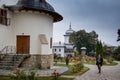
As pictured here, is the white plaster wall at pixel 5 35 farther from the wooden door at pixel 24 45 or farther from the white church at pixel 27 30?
the wooden door at pixel 24 45

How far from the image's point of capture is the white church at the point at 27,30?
23828 mm

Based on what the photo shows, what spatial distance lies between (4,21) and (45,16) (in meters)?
3.96

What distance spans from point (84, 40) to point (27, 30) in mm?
58671

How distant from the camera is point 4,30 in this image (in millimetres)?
23500

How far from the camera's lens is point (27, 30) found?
965 inches

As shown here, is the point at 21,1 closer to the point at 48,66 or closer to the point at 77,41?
the point at 48,66

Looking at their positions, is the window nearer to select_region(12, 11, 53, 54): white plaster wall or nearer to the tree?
select_region(12, 11, 53, 54): white plaster wall

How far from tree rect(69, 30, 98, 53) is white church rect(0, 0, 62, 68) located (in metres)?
56.8

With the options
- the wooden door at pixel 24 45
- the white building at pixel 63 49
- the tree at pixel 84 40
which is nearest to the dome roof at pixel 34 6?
the wooden door at pixel 24 45

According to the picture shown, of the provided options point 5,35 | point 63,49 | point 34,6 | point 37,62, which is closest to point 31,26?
point 34,6

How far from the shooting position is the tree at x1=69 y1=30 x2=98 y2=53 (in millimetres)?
81125

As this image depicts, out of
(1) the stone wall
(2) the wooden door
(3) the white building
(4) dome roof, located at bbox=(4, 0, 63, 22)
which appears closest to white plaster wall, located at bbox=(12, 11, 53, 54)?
(2) the wooden door

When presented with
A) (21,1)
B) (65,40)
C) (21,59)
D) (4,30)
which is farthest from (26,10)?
(65,40)

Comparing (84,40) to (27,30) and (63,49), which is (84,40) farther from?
(27,30)
